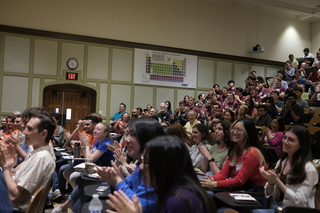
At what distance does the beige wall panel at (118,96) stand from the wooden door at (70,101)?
0.59 m

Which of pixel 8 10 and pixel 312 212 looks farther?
pixel 8 10

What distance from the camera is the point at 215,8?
440 inches

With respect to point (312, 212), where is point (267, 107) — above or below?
above

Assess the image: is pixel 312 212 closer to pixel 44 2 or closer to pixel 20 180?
pixel 20 180

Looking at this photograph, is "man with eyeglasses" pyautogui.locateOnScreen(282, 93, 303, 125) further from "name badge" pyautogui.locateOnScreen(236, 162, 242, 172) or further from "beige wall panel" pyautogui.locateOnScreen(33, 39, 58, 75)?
"beige wall panel" pyautogui.locateOnScreen(33, 39, 58, 75)

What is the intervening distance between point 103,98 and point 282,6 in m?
7.68

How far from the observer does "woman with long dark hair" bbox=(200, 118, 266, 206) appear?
266cm

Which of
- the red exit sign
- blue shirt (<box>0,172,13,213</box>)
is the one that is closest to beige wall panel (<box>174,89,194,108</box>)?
the red exit sign

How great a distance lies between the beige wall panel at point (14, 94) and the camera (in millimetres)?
8430

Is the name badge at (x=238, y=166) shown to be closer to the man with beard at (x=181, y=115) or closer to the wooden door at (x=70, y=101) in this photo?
the man with beard at (x=181, y=115)

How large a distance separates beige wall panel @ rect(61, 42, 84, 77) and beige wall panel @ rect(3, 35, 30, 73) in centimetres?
101

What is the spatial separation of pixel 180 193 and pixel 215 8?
432 inches

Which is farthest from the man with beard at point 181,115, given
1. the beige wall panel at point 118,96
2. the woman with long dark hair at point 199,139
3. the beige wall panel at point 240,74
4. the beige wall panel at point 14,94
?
the beige wall panel at point 14,94

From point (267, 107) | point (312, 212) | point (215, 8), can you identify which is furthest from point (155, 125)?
point (215, 8)
